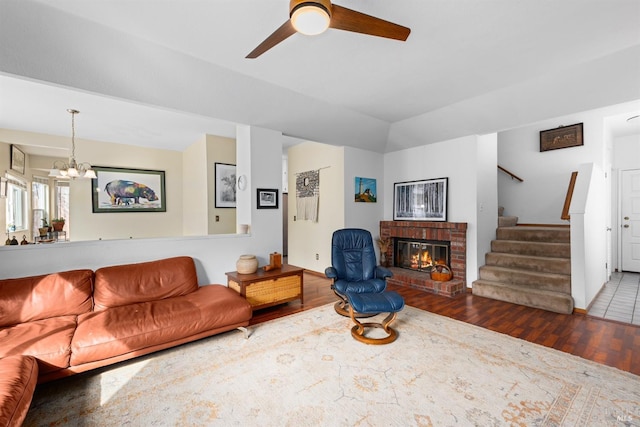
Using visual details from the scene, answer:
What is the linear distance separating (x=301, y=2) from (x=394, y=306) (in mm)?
2536

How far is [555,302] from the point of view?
11.2 feet

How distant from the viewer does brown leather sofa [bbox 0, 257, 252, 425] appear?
1.94 metres

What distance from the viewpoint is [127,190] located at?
5.45 meters

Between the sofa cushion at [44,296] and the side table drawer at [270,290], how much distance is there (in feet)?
4.65

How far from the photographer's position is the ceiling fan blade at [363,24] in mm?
1644

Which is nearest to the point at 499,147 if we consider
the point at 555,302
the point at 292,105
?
the point at 555,302

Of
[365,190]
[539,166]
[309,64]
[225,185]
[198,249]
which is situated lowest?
[198,249]

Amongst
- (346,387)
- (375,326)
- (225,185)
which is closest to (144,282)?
(346,387)

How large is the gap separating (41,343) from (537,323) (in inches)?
181

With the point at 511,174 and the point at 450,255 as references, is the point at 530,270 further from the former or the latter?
the point at 511,174

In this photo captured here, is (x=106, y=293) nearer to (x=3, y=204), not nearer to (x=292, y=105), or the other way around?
(x=292, y=105)

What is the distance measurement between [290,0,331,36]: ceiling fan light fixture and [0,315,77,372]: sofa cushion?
2.70 metres

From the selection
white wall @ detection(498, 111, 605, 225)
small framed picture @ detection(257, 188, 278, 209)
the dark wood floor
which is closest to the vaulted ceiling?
small framed picture @ detection(257, 188, 278, 209)

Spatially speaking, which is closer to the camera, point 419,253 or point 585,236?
point 585,236
